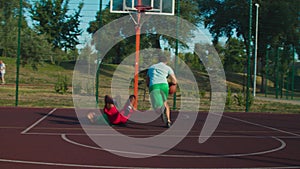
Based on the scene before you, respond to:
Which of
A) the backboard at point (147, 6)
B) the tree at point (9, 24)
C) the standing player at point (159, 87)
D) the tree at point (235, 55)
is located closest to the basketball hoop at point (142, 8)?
the backboard at point (147, 6)

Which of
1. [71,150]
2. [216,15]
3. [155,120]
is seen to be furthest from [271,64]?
[71,150]

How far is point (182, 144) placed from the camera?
312 inches

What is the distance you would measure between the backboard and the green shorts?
5.03m

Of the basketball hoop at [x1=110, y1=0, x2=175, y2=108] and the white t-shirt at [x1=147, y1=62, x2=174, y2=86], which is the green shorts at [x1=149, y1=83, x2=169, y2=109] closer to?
the white t-shirt at [x1=147, y1=62, x2=174, y2=86]

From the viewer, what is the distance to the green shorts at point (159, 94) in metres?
9.83

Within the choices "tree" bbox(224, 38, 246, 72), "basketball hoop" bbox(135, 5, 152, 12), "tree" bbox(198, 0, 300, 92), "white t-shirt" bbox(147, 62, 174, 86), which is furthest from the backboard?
"tree" bbox(224, 38, 246, 72)

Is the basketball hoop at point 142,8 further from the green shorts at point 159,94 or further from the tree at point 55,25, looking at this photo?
the tree at point 55,25

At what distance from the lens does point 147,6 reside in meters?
14.4

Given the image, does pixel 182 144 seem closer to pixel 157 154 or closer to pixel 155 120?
pixel 157 154

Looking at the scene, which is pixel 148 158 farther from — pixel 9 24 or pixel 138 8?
pixel 9 24

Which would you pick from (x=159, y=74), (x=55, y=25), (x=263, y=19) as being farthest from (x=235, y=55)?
(x=159, y=74)

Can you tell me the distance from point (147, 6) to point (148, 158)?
8.77 meters

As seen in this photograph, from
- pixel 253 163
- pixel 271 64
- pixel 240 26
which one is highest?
pixel 240 26

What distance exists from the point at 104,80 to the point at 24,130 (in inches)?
1056
